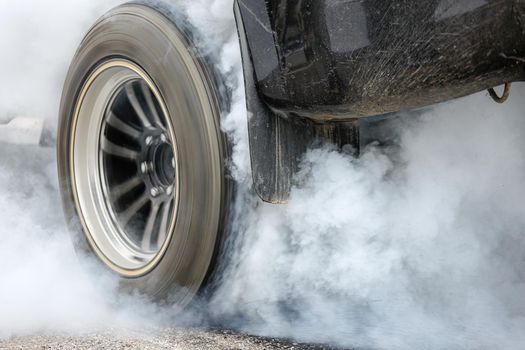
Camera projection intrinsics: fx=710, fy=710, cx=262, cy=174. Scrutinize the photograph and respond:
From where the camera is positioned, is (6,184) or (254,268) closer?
(254,268)

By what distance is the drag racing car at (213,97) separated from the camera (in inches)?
51.6

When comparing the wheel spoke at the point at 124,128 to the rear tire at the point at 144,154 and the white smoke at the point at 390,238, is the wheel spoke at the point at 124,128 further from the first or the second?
the white smoke at the point at 390,238

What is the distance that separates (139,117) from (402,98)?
1.21m

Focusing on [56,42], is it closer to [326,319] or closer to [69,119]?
[69,119]

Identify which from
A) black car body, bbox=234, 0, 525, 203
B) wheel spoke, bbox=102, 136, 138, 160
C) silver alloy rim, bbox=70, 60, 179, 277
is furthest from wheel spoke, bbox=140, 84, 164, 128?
black car body, bbox=234, 0, 525, 203

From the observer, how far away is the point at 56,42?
288 centimetres

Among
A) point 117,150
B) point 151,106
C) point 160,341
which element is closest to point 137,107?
point 151,106

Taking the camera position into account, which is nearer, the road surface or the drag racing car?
the drag racing car

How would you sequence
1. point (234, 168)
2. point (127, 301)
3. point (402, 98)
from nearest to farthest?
point (402, 98) < point (234, 168) < point (127, 301)

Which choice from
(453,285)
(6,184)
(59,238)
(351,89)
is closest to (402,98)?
(351,89)

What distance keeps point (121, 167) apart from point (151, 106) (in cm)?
26

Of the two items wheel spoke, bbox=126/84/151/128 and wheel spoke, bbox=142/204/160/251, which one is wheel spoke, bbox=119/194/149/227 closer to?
wheel spoke, bbox=142/204/160/251

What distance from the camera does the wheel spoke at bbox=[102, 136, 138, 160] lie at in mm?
2432

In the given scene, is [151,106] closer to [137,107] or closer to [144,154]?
[137,107]
